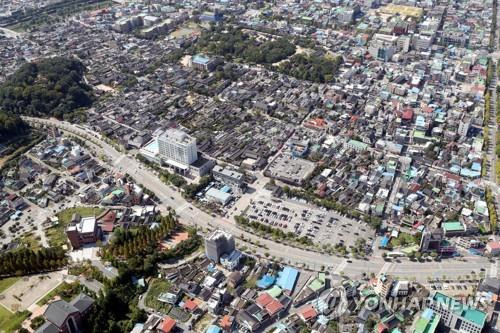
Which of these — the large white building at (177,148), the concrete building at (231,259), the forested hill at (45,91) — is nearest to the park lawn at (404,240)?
the concrete building at (231,259)

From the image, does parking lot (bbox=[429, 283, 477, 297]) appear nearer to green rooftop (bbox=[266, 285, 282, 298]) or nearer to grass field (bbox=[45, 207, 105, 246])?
green rooftop (bbox=[266, 285, 282, 298])

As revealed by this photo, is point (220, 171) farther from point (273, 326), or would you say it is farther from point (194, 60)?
point (194, 60)

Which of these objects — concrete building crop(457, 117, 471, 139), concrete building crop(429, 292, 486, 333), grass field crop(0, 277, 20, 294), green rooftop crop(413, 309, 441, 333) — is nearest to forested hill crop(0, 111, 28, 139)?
grass field crop(0, 277, 20, 294)

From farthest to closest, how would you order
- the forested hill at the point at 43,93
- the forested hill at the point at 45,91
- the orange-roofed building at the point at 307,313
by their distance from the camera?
the forested hill at the point at 45,91 → the forested hill at the point at 43,93 → the orange-roofed building at the point at 307,313

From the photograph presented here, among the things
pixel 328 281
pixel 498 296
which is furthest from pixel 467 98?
pixel 328 281

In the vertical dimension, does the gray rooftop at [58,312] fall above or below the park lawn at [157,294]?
above

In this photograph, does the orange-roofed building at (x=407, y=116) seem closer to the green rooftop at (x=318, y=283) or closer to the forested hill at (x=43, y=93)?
the green rooftop at (x=318, y=283)

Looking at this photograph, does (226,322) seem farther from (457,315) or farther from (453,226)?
(453,226)
